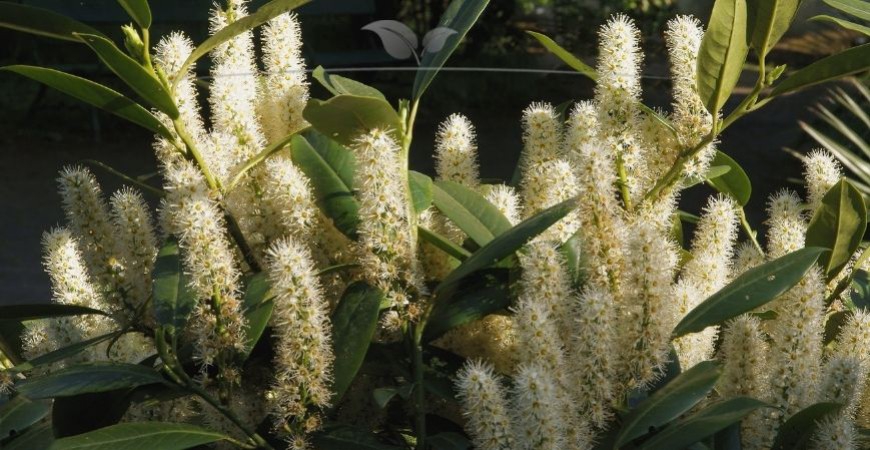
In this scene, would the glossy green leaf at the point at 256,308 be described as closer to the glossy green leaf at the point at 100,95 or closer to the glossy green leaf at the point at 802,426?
the glossy green leaf at the point at 100,95

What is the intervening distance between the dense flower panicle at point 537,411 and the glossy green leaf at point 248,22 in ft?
1.32

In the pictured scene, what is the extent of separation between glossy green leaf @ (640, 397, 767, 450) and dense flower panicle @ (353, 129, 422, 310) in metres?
0.25

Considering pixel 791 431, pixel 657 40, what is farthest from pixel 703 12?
pixel 657 40

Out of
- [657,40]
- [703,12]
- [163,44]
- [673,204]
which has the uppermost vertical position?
[657,40]

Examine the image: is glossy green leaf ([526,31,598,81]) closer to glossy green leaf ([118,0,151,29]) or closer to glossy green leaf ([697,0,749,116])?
glossy green leaf ([697,0,749,116])

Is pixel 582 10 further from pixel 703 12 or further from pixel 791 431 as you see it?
pixel 791 431

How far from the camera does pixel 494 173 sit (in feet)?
25.0

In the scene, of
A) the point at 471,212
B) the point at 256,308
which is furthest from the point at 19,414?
the point at 471,212

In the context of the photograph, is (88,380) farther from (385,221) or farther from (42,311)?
(385,221)

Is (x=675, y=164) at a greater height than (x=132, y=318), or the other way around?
(x=675, y=164)

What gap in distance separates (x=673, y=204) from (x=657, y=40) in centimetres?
758

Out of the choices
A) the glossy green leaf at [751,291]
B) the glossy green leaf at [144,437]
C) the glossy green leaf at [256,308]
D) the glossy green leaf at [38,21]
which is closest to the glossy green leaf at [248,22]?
the glossy green leaf at [38,21]

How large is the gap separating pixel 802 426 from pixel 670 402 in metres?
0.15

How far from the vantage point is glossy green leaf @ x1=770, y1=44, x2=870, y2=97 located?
1.14 meters
